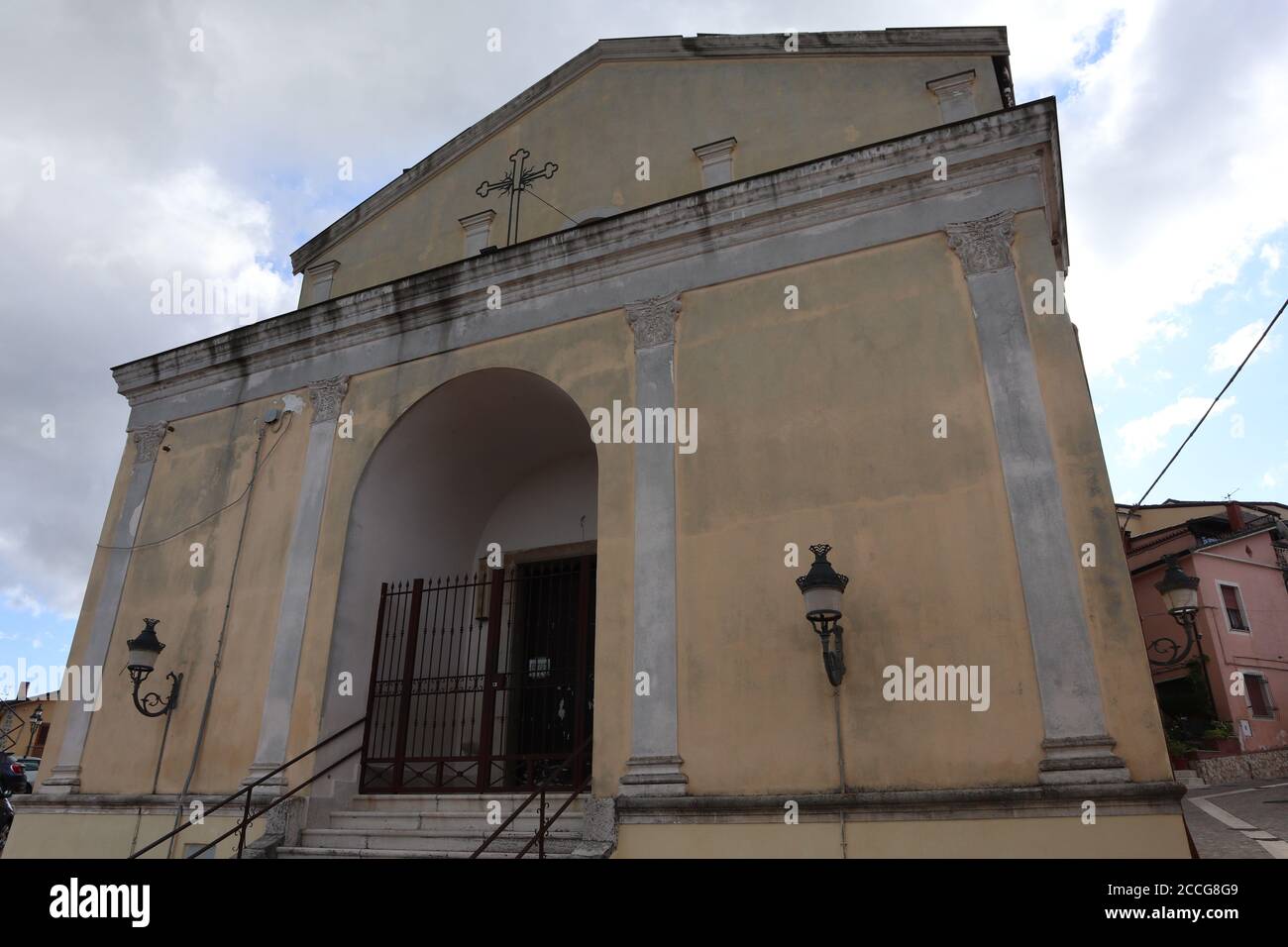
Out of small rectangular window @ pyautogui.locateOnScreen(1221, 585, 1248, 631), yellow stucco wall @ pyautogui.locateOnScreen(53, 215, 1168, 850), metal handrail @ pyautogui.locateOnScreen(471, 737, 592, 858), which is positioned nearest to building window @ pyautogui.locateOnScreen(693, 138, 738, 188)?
yellow stucco wall @ pyautogui.locateOnScreen(53, 215, 1168, 850)

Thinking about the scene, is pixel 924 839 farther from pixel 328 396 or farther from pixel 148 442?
pixel 148 442

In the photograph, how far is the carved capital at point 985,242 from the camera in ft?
25.1

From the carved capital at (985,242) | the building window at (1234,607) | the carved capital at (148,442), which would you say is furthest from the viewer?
the building window at (1234,607)

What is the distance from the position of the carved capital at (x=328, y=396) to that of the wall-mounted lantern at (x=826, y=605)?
20.9 ft

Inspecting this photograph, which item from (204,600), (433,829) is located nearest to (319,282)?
(204,600)

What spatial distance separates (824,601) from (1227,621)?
23139mm

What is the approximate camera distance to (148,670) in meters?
9.57

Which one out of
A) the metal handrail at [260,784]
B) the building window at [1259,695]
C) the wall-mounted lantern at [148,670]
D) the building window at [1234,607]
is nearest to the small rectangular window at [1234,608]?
the building window at [1234,607]

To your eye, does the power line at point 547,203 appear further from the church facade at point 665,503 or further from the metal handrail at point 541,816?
the metal handrail at point 541,816

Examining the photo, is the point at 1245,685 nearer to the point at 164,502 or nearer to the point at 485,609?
the point at 485,609

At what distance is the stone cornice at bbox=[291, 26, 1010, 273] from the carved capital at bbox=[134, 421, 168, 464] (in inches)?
115
